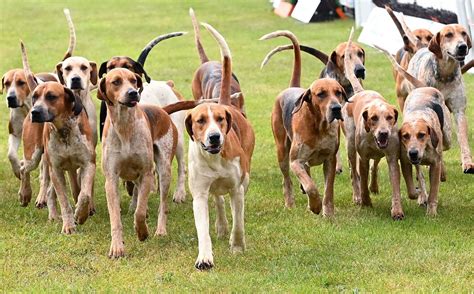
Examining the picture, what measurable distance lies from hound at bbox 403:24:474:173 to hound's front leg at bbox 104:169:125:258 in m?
3.68

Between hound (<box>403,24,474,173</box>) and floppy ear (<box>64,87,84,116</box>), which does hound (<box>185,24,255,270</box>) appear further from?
hound (<box>403,24,474,173</box>)

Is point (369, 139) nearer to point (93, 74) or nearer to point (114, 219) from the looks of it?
point (114, 219)

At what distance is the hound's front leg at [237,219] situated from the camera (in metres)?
7.21

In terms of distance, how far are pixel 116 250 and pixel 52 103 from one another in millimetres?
1292

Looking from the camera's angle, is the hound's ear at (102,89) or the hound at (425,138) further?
the hound at (425,138)

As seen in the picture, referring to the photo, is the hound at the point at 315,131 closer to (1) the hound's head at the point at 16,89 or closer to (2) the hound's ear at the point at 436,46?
(2) the hound's ear at the point at 436,46

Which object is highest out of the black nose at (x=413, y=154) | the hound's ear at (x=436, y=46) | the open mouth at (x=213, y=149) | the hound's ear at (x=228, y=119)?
the hound's ear at (x=228, y=119)

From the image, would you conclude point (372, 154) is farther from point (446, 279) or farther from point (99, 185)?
point (99, 185)

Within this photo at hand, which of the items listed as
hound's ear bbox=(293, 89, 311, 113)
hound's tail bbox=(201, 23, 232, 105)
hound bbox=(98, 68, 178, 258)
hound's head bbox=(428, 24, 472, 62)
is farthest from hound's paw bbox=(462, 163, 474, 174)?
hound bbox=(98, 68, 178, 258)

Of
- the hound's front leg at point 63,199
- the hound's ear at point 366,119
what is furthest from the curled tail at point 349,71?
the hound's front leg at point 63,199

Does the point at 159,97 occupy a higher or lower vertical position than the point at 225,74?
lower

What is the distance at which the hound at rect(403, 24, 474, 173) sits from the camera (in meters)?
9.83

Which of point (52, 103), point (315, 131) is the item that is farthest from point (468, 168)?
point (52, 103)

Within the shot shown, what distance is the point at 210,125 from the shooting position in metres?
6.87
